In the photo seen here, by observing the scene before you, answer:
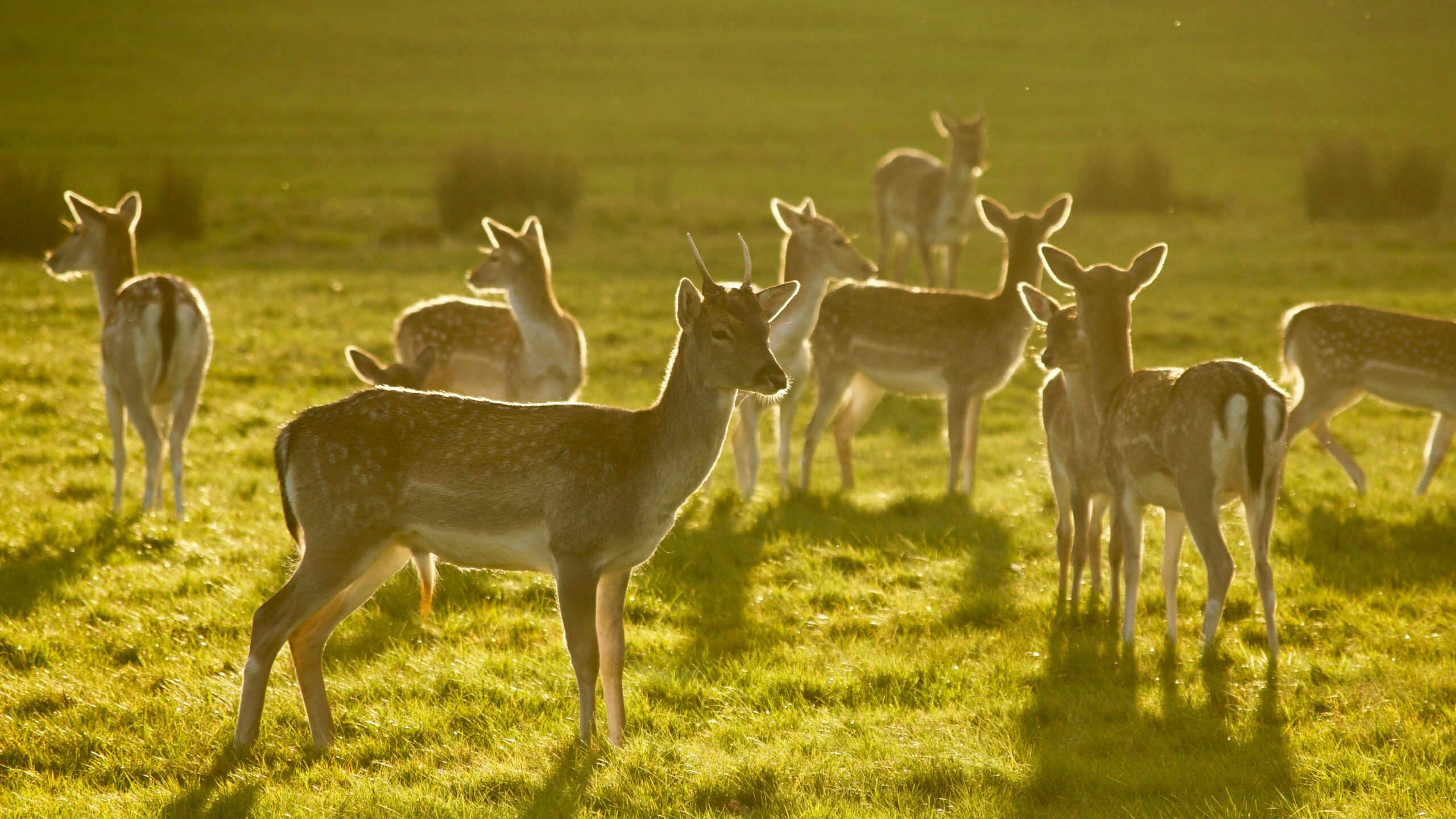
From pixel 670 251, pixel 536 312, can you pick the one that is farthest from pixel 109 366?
pixel 670 251

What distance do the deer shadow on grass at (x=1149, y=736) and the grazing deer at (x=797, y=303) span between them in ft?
11.2

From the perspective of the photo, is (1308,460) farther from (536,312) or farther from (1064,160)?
(1064,160)

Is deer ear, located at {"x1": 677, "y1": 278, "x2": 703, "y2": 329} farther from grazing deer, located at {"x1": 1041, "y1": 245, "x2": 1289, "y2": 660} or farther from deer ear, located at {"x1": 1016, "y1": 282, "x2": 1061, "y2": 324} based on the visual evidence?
deer ear, located at {"x1": 1016, "y1": 282, "x2": 1061, "y2": 324}

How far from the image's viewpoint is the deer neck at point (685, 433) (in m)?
4.52

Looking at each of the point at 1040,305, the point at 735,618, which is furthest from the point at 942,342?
the point at 735,618

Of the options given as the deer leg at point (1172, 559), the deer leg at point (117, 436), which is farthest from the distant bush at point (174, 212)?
the deer leg at point (1172, 559)

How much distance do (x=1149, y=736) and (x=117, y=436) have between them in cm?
635

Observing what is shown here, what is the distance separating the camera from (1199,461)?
17.0ft

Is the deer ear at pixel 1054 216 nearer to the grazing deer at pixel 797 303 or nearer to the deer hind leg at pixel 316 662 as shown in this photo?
the grazing deer at pixel 797 303

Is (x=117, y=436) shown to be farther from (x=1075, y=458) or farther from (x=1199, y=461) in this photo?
(x=1199, y=461)

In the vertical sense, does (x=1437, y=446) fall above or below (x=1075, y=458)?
below

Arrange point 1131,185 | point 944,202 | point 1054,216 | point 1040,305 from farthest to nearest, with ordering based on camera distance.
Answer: point 1131,185 → point 944,202 → point 1054,216 → point 1040,305

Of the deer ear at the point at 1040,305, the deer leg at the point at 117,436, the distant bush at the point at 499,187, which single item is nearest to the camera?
the deer ear at the point at 1040,305

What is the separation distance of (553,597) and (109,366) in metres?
3.66
